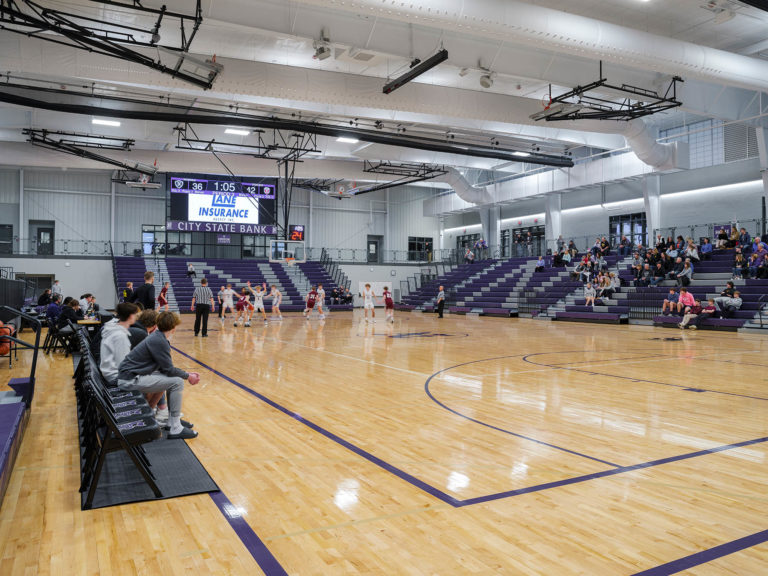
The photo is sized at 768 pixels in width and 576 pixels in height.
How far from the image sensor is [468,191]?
30656mm

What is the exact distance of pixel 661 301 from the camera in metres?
19.7

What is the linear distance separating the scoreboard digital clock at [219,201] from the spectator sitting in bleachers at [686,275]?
60.7ft

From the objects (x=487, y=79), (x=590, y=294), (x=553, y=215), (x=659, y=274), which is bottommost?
(x=590, y=294)

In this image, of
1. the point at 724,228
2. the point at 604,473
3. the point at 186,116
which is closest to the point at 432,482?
the point at 604,473

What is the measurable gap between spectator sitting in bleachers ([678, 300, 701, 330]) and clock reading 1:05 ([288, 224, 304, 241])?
19.5 m

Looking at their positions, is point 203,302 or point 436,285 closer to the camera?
point 203,302

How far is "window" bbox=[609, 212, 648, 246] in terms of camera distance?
86.4 ft

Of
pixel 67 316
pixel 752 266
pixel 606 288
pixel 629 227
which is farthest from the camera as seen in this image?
pixel 629 227

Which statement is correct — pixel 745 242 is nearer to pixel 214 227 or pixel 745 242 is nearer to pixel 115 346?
pixel 115 346

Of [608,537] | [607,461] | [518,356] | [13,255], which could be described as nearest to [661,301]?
[518,356]

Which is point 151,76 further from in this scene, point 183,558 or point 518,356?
point 183,558

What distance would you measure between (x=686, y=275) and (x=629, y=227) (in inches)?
318

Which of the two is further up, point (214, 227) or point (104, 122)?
point (104, 122)

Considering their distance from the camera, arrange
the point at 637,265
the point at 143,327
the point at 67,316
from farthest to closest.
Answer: the point at 637,265 → the point at 67,316 → the point at 143,327
